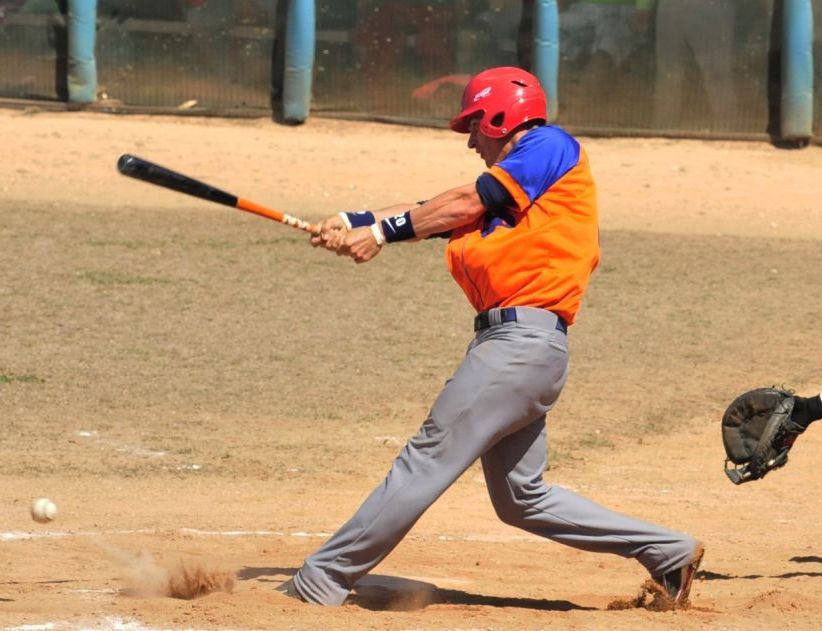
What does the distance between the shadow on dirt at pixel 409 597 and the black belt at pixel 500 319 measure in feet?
3.50

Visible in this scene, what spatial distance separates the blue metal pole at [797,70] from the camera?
16922 millimetres

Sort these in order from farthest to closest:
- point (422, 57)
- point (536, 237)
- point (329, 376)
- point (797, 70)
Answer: point (422, 57), point (797, 70), point (329, 376), point (536, 237)

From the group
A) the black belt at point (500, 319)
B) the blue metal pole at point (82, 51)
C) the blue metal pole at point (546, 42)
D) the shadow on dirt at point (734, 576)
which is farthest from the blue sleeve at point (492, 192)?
the blue metal pole at point (82, 51)

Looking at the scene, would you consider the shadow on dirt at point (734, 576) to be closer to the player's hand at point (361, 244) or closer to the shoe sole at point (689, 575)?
the shoe sole at point (689, 575)

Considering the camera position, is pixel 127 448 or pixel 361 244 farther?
pixel 127 448

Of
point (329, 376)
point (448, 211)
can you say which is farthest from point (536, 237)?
point (329, 376)

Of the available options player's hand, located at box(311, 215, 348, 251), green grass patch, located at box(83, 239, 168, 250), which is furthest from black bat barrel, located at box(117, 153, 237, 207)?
green grass patch, located at box(83, 239, 168, 250)

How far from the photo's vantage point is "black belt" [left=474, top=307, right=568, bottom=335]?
5.03 metres

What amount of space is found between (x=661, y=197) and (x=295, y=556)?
33.3ft

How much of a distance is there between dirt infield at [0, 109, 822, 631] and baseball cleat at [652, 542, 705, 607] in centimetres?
7

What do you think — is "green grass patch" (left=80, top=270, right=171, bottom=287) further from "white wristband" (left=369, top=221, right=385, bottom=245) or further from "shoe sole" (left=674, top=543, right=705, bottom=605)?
"shoe sole" (left=674, top=543, right=705, bottom=605)

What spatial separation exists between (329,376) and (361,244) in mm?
4350

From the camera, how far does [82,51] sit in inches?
664

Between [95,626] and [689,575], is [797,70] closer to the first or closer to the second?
[689,575]
